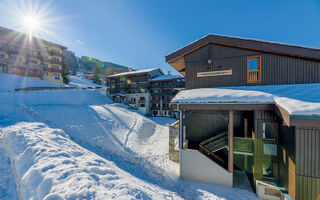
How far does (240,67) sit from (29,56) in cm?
4432

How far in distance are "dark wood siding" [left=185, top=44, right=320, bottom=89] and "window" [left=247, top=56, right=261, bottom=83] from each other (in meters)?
0.19

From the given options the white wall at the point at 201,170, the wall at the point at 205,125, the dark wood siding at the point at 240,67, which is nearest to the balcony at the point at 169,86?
the dark wood siding at the point at 240,67

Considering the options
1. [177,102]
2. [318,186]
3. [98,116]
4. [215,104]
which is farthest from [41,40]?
[318,186]

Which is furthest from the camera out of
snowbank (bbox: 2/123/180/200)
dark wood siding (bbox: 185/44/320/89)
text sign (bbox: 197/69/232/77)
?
text sign (bbox: 197/69/232/77)

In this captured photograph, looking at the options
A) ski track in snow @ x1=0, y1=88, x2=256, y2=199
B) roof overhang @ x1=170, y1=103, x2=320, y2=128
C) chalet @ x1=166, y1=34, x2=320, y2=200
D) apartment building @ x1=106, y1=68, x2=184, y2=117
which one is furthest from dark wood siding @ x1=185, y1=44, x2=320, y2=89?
apartment building @ x1=106, y1=68, x2=184, y2=117

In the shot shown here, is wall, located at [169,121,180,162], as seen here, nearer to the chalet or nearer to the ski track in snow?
the ski track in snow

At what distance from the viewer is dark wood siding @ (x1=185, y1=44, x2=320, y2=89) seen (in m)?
7.89

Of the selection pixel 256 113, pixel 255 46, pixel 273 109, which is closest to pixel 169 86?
pixel 255 46

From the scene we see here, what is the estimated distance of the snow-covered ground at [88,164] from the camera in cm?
375

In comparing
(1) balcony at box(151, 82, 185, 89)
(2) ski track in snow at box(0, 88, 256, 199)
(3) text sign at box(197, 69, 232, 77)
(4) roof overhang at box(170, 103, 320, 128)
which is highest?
(1) balcony at box(151, 82, 185, 89)

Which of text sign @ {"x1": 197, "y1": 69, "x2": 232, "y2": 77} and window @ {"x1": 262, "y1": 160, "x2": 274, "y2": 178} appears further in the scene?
text sign @ {"x1": 197, "y1": 69, "x2": 232, "y2": 77}

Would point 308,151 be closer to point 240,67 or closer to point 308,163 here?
point 308,163

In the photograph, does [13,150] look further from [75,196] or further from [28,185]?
[75,196]

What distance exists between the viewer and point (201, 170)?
7859 mm
